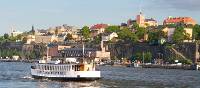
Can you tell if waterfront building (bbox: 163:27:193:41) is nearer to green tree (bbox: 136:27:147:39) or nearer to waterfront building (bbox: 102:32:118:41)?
green tree (bbox: 136:27:147:39)

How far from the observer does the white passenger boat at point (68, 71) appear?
63.3 meters

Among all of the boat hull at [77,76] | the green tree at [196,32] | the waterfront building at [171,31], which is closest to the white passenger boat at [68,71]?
the boat hull at [77,76]

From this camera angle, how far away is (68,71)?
64.8m

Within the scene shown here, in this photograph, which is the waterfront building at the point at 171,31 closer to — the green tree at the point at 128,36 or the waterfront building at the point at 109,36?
the green tree at the point at 128,36

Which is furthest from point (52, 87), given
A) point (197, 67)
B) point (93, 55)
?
point (93, 55)

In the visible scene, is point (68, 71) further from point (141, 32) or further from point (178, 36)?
point (141, 32)

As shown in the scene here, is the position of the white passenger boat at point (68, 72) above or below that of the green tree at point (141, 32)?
below

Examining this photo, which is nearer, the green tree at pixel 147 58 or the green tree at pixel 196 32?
the green tree at pixel 147 58

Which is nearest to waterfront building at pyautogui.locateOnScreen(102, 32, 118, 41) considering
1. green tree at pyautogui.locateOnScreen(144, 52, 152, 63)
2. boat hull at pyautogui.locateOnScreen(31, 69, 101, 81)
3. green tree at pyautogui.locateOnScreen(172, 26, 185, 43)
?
green tree at pyautogui.locateOnScreen(172, 26, 185, 43)

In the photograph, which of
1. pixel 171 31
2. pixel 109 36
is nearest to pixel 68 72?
pixel 171 31

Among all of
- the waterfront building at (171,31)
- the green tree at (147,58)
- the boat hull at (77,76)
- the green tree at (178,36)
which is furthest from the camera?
the waterfront building at (171,31)

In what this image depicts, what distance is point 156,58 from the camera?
156 metres

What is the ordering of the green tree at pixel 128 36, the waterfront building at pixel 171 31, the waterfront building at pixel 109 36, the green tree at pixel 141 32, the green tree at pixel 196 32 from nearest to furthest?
1. the green tree at pixel 196 32
2. the waterfront building at pixel 171 31
3. the green tree at pixel 128 36
4. the green tree at pixel 141 32
5. the waterfront building at pixel 109 36

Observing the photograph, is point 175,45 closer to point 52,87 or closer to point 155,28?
point 155,28
